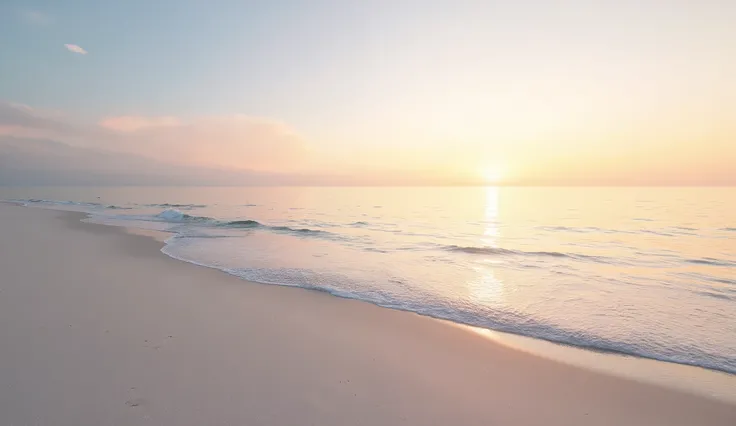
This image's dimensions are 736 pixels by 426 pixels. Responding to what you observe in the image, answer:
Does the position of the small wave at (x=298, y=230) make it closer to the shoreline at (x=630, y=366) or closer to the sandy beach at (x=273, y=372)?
the sandy beach at (x=273, y=372)

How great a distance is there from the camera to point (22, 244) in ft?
47.6

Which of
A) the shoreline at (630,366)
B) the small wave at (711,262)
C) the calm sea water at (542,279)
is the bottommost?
the shoreline at (630,366)

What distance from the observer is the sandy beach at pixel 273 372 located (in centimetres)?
385

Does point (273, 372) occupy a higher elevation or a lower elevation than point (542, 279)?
higher

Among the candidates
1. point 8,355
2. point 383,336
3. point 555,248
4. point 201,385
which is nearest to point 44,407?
point 201,385

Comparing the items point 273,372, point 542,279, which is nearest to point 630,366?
point 273,372

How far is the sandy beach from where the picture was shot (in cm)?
385

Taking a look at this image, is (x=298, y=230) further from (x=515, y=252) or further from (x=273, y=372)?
(x=273, y=372)

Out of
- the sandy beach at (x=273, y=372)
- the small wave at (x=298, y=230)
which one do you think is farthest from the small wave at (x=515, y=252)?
the sandy beach at (x=273, y=372)

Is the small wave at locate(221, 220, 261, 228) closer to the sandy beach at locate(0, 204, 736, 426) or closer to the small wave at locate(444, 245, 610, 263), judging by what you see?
the small wave at locate(444, 245, 610, 263)

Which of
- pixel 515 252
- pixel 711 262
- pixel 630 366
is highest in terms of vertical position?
pixel 711 262

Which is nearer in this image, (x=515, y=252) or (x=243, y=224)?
(x=515, y=252)

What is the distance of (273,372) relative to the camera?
4727mm

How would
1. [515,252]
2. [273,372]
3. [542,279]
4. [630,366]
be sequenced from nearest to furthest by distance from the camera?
[273,372] → [630,366] → [542,279] → [515,252]
